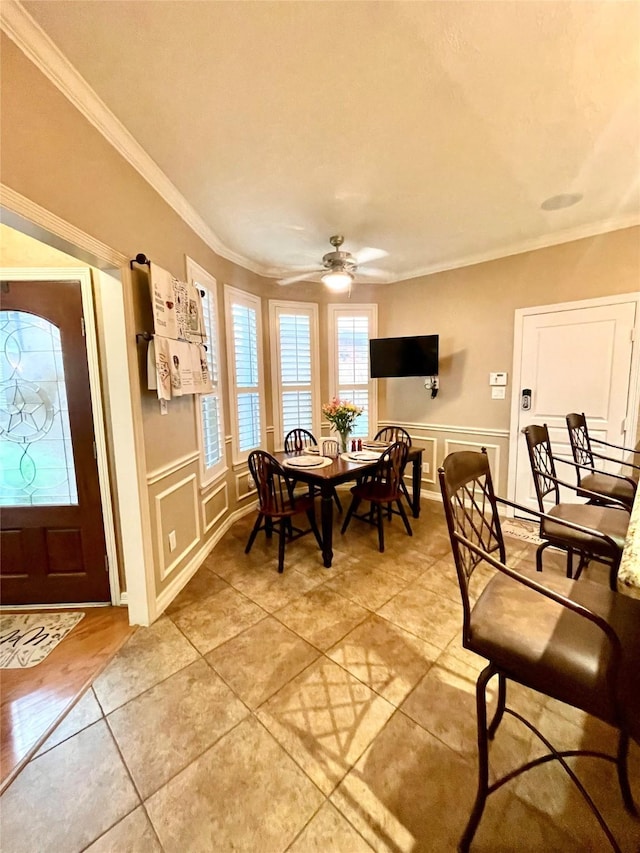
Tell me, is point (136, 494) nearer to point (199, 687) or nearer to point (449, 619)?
point (199, 687)

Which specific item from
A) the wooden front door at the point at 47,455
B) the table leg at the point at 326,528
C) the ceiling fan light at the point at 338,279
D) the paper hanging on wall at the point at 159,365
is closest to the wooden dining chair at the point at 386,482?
the table leg at the point at 326,528

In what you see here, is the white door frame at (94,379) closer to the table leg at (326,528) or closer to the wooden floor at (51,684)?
the wooden floor at (51,684)

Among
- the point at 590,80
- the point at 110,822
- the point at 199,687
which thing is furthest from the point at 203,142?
the point at 110,822

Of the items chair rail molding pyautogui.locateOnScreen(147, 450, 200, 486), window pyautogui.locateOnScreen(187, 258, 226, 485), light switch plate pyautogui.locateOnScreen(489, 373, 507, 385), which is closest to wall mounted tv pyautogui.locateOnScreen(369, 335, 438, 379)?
light switch plate pyautogui.locateOnScreen(489, 373, 507, 385)

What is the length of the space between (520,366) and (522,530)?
5.18ft

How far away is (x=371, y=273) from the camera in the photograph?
160 inches

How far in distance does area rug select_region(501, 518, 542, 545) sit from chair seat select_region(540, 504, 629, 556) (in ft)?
3.53

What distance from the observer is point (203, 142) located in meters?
1.81

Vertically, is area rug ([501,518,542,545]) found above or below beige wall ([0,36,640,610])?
below

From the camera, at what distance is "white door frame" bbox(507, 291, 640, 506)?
2784 mm

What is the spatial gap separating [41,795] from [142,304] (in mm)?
2168

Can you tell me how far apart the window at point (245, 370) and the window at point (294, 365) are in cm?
21

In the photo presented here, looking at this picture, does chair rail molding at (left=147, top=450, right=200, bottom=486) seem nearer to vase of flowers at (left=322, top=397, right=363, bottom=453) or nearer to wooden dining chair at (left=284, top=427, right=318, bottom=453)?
vase of flowers at (left=322, top=397, right=363, bottom=453)

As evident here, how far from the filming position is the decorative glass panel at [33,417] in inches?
78.7
